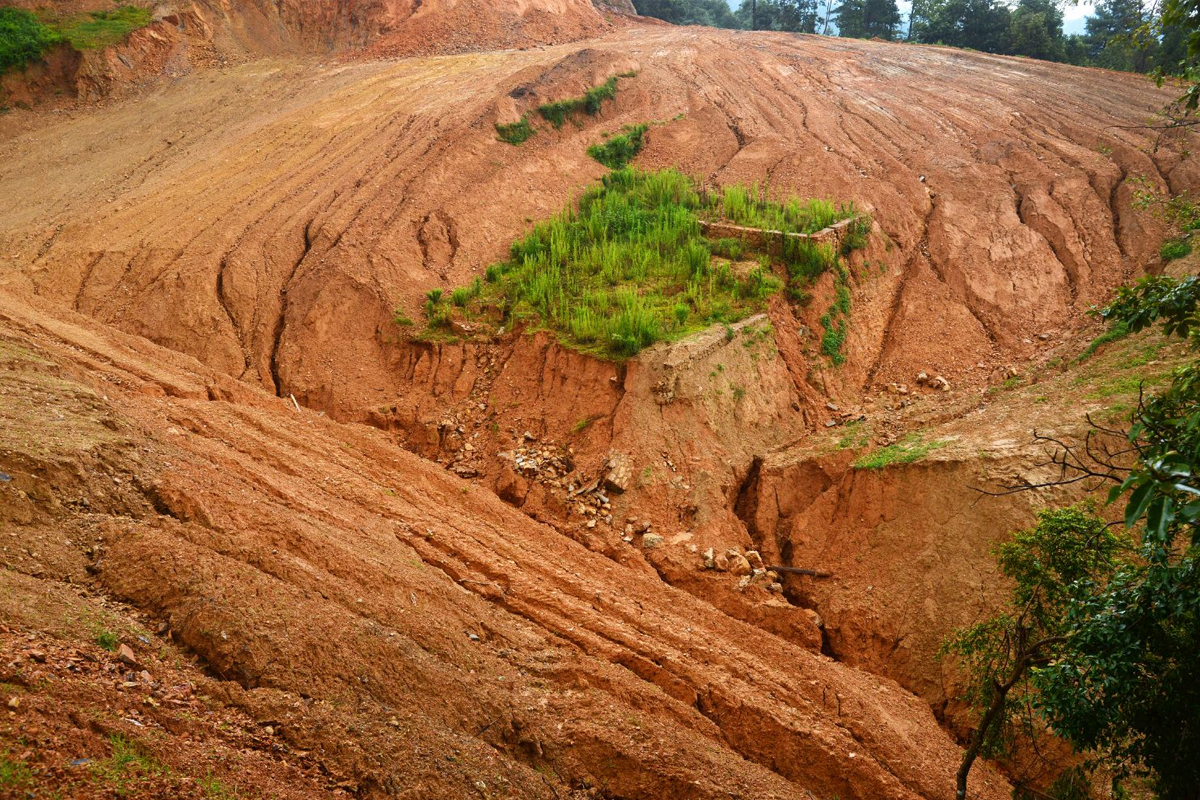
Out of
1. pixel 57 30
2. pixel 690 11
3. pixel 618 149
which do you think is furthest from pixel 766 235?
pixel 690 11

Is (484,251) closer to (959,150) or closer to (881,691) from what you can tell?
(881,691)

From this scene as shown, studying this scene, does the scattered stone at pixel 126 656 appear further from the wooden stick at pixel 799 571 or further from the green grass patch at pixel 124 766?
the wooden stick at pixel 799 571

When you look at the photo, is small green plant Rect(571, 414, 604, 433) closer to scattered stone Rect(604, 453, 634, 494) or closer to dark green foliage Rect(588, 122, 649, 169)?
scattered stone Rect(604, 453, 634, 494)

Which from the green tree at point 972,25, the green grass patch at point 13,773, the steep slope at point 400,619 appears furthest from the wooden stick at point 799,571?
the green tree at point 972,25

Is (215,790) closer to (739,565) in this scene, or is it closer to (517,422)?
(739,565)

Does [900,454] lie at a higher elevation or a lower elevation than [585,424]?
lower

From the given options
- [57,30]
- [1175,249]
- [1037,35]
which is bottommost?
[1175,249]

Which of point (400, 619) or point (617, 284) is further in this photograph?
point (617, 284)
